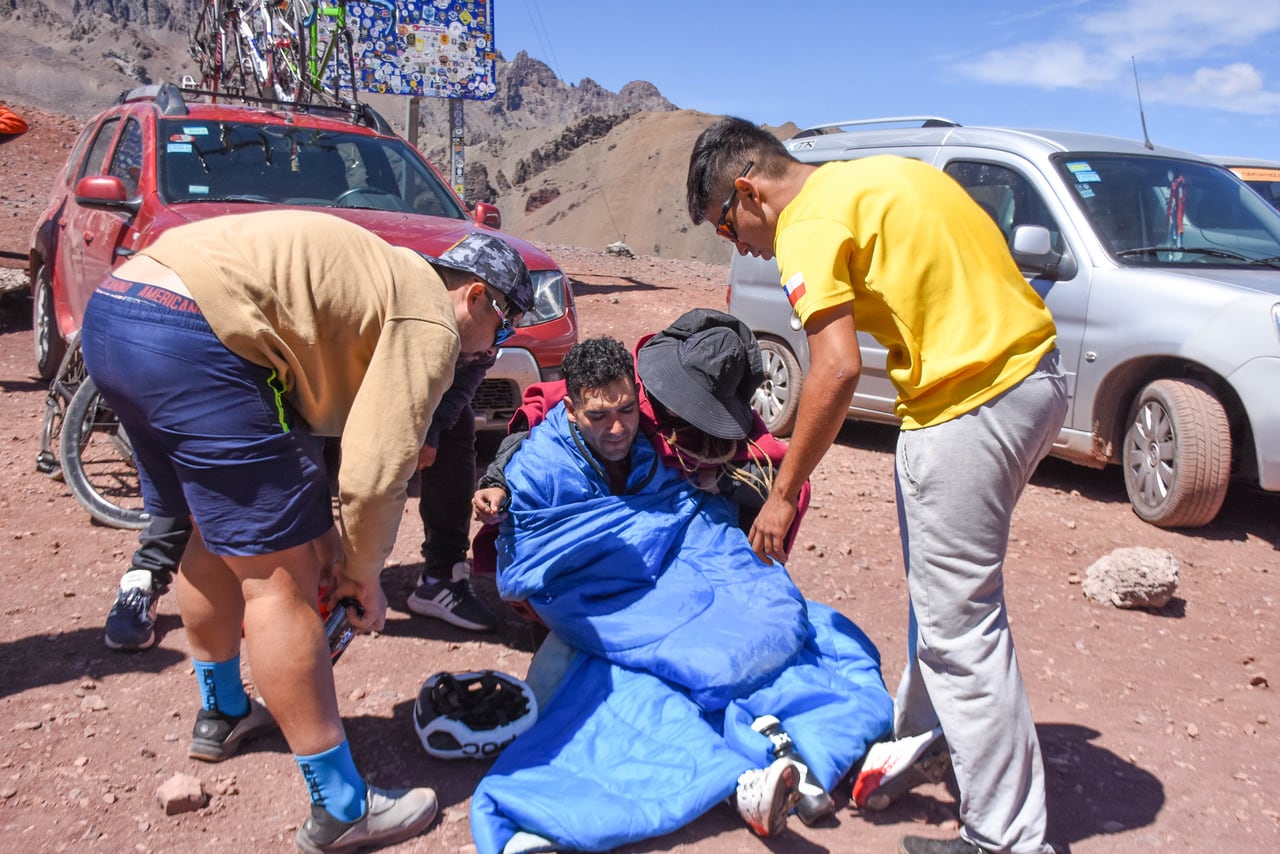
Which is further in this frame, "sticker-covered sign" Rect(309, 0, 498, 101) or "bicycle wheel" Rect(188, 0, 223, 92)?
"sticker-covered sign" Rect(309, 0, 498, 101)

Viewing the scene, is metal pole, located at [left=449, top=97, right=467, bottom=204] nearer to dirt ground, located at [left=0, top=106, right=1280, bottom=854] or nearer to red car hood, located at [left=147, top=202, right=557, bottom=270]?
red car hood, located at [left=147, top=202, right=557, bottom=270]

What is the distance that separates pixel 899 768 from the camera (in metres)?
2.77

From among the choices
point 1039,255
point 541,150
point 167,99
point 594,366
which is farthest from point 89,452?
point 541,150

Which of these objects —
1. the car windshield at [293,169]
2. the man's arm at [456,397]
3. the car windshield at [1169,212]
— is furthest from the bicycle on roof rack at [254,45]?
the car windshield at [1169,212]

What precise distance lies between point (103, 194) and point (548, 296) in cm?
218

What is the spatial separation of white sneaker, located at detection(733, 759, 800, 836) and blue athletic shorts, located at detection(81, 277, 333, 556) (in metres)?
1.24

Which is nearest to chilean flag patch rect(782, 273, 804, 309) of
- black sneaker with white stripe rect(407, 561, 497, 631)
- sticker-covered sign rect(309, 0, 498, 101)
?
black sneaker with white stripe rect(407, 561, 497, 631)

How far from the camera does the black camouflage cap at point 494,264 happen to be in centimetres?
263

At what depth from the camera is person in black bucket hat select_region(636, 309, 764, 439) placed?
3.55 metres

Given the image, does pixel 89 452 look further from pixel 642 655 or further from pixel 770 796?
pixel 770 796

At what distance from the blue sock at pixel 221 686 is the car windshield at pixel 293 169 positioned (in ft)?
10.3

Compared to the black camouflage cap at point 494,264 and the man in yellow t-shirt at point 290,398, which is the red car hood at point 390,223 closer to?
the black camouflage cap at point 494,264

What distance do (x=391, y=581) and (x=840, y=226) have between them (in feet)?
8.76

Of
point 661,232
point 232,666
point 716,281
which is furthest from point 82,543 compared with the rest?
point 661,232
